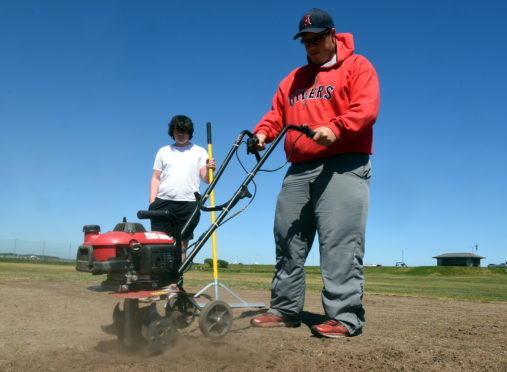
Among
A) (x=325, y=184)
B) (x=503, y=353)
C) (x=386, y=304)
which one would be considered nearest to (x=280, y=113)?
(x=325, y=184)

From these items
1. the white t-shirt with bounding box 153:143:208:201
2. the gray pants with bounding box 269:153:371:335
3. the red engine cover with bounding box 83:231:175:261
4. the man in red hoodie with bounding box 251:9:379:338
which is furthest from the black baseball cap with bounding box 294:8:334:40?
the red engine cover with bounding box 83:231:175:261

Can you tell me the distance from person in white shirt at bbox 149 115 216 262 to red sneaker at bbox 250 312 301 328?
1.49m

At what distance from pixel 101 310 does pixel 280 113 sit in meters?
3.11

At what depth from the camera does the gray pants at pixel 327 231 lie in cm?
403

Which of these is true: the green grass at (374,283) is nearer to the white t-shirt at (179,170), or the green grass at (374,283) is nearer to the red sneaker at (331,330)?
the white t-shirt at (179,170)

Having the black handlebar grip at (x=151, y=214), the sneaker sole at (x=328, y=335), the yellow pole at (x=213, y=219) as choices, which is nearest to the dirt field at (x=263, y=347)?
the sneaker sole at (x=328, y=335)

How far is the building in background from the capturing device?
9350 cm

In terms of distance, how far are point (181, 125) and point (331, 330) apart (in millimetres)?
3010

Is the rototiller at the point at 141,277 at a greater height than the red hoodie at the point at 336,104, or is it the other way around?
the red hoodie at the point at 336,104

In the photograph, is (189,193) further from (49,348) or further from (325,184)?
(49,348)

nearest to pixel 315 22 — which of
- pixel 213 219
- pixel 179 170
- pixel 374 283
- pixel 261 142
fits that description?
pixel 261 142

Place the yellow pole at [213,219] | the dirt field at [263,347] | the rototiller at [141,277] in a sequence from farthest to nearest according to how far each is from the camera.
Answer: the yellow pole at [213,219] → the rototiller at [141,277] → the dirt field at [263,347]

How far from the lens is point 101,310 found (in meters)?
5.70

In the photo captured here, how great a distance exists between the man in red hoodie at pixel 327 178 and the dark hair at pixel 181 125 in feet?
4.04
